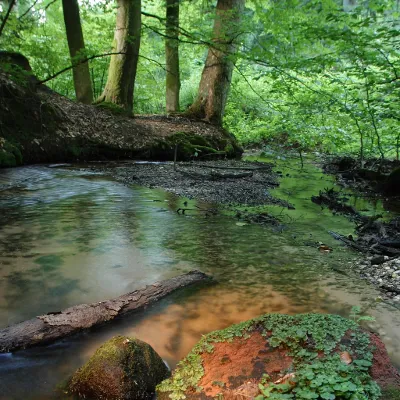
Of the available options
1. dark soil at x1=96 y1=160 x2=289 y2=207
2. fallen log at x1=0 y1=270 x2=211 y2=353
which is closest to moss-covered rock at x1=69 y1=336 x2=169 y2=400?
fallen log at x1=0 y1=270 x2=211 y2=353

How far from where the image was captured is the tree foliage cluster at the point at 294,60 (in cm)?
763

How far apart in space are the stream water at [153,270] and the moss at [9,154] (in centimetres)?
247

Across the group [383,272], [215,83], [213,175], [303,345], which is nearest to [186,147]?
[215,83]

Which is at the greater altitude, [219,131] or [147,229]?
[219,131]

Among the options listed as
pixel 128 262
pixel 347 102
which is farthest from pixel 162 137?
pixel 128 262

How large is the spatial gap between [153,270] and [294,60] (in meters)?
7.38

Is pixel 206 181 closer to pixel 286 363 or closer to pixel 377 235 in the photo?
pixel 377 235

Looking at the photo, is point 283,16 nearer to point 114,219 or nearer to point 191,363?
point 114,219

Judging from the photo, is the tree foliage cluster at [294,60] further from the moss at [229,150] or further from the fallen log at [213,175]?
the fallen log at [213,175]

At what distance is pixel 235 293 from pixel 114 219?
280 centimetres

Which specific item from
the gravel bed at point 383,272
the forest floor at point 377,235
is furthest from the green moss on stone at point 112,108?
the gravel bed at point 383,272

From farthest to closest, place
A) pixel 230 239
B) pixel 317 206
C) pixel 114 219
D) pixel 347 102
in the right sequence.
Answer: pixel 347 102 → pixel 317 206 → pixel 114 219 → pixel 230 239

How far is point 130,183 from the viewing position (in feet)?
27.6

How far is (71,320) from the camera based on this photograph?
265 cm
